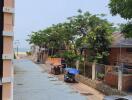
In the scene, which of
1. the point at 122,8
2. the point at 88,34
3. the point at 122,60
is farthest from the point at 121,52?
the point at 122,8

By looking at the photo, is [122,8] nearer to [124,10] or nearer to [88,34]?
[124,10]

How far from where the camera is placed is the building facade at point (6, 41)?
13.2 feet

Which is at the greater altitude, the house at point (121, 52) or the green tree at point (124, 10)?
the green tree at point (124, 10)

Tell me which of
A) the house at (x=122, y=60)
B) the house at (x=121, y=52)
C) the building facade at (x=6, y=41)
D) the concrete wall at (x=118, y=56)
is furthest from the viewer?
the concrete wall at (x=118, y=56)

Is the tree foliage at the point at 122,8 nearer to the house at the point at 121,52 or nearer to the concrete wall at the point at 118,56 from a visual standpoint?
the house at the point at 121,52

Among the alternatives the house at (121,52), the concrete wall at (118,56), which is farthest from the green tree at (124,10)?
the concrete wall at (118,56)

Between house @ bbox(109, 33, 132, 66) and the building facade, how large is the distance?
20921 mm

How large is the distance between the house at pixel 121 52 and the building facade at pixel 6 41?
68.6 feet

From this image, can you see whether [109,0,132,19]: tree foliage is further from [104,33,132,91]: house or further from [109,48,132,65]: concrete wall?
[109,48,132,65]: concrete wall

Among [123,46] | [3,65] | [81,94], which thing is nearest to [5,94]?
[3,65]

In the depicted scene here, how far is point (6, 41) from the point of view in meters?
4.07

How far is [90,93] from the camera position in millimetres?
20703

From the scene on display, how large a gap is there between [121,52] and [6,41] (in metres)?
23.6

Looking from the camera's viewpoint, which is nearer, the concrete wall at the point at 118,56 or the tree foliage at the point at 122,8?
the tree foliage at the point at 122,8
